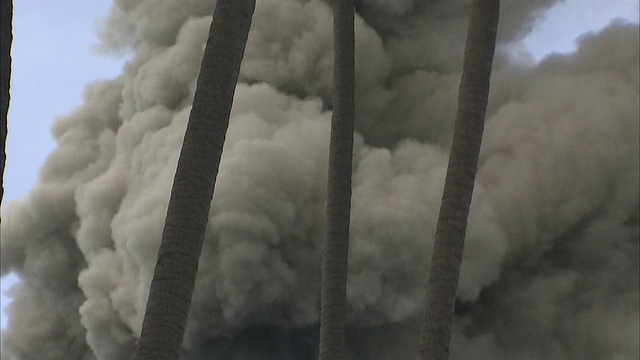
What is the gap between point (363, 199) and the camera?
1327cm

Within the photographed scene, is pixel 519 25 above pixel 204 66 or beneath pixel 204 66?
above

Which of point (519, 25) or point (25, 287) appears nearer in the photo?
point (519, 25)

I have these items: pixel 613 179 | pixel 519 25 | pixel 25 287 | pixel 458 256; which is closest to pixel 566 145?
pixel 613 179

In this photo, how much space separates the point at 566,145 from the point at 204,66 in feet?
32.0

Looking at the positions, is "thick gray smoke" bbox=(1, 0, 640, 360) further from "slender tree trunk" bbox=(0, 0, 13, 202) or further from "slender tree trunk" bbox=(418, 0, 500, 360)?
"slender tree trunk" bbox=(0, 0, 13, 202)

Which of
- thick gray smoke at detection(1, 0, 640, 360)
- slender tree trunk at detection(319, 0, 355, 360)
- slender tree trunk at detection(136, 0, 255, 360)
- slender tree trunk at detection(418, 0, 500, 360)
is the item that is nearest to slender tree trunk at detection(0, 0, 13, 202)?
slender tree trunk at detection(136, 0, 255, 360)

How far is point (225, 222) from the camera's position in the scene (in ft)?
40.3

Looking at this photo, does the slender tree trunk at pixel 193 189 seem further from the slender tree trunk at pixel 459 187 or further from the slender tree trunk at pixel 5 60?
the slender tree trunk at pixel 459 187

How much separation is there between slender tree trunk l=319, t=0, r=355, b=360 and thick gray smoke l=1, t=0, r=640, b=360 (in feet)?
9.51

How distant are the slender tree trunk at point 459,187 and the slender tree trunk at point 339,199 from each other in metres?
1.98

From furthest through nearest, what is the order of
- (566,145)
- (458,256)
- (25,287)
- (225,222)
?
(25,287)
(566,145)
(225,222)
(458,256)

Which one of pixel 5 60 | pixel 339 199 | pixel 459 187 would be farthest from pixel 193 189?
pixel 339 199

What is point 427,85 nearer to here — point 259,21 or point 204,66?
point 259,21

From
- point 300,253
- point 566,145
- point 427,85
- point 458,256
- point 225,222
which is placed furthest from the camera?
point 427,85
